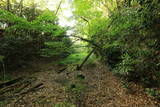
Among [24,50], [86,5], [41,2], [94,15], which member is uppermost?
[41,2]

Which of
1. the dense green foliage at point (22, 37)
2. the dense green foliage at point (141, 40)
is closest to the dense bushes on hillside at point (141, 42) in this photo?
the dense green foliage at point (141, 40)

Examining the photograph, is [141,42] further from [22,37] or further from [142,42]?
[22,37]

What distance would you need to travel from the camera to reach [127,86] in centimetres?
536

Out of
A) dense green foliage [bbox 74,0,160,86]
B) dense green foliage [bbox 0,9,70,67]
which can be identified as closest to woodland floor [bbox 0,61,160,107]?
dense green foliage [bbox 74,0,160,86]

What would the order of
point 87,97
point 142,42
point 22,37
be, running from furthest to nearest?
point 22,37
point 87,97
point 142,42

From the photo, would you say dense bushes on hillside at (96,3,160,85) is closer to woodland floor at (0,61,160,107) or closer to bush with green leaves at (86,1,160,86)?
bush with green leaves at (86,1,160,86)

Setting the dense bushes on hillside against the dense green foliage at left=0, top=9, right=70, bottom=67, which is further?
the dense green foliage at left=0, top=9, right=70, bottom=67

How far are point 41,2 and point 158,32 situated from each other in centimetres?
1296

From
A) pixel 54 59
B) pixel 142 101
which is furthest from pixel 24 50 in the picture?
pixel 142 101

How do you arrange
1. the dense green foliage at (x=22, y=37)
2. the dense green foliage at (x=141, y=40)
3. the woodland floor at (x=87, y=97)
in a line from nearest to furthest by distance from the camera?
the dense green foliage at (x=141, y=40), the woodland floor at (x=87, y=97), the dense green foliage at (x=22, y=37)

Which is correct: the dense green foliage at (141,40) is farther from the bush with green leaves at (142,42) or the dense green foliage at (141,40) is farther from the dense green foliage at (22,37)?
the dense green foliage at (22,37)

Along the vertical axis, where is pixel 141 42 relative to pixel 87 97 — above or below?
above

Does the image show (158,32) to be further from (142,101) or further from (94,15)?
(94,15)

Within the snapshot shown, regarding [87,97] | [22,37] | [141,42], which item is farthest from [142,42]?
[22,37]
